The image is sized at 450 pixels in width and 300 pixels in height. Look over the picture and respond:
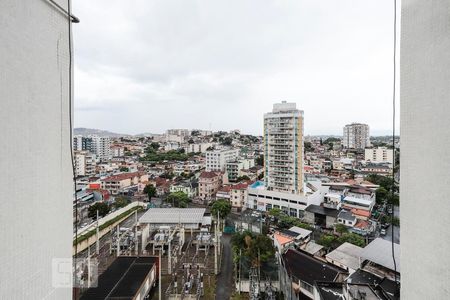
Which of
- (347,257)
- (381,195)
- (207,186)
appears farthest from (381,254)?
(207,186)

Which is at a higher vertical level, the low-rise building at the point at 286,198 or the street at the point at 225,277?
the low-rise building at the point at 286,198

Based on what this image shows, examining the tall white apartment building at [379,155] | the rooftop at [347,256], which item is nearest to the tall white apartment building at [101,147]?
the rooftop at [347,256]

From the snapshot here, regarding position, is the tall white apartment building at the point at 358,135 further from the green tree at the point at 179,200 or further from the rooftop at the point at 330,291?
the rooftop at the point at 330,291
